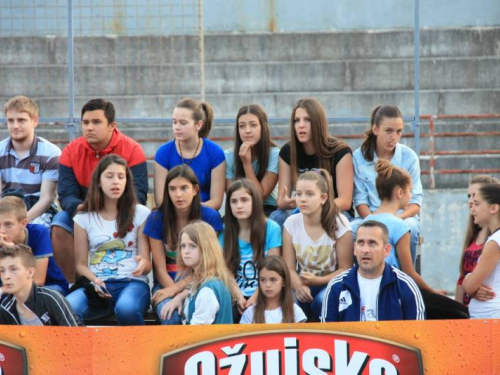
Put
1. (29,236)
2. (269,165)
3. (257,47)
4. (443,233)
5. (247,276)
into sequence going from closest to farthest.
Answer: (29,236)
(247,276)
(269,165)
(443,233)
(257,47)

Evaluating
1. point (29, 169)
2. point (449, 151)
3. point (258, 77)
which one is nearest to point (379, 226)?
point (29, 169)

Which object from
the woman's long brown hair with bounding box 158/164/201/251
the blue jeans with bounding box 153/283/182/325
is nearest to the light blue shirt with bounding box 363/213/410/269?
the woman's long brown hair with bounding box 158/164/201/251

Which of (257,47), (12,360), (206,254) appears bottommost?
(12,360)

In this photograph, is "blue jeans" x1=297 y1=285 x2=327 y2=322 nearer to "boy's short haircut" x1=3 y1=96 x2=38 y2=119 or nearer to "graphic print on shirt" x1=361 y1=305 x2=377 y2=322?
"graphic print on shirt" x1=361 y1=305 x2=377 y2=322

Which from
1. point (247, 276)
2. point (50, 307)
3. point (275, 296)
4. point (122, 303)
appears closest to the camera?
point (50, 307)

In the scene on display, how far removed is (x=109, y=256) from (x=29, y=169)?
3.43ft

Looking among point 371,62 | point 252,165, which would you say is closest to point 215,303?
point 252,165

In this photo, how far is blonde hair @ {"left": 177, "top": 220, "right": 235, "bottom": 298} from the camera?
18.1ft

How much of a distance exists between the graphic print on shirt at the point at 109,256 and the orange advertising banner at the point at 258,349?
1.25 m

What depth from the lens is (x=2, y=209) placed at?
573 centimetres

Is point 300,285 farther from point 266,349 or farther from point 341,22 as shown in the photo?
point 341,22

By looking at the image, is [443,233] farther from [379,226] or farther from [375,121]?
[379,226]

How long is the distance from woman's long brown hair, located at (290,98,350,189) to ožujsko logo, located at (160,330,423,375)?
1.94 m

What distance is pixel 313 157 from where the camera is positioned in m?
6.59
